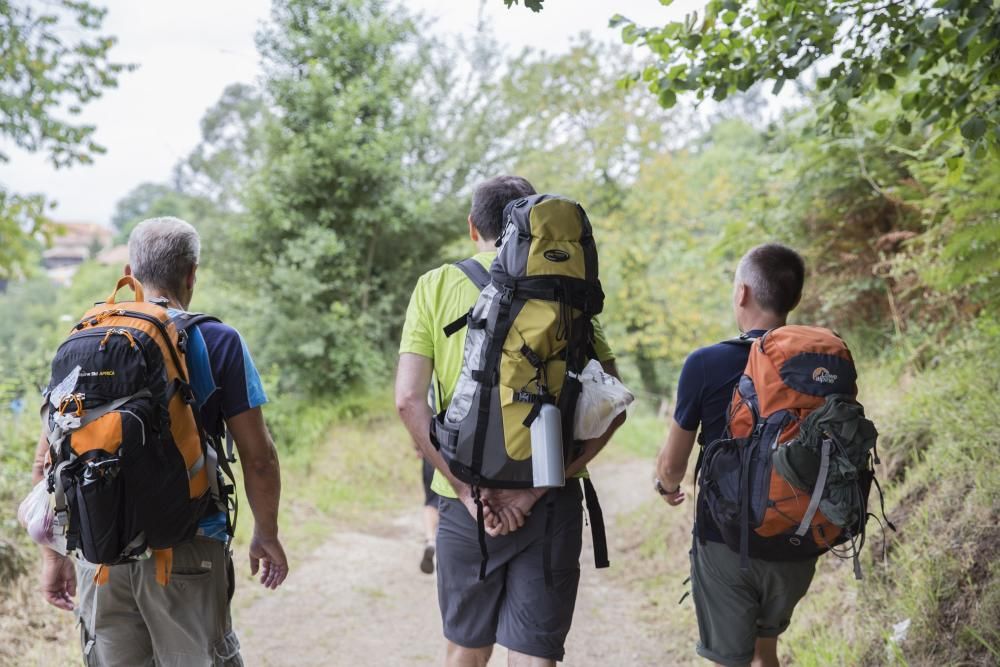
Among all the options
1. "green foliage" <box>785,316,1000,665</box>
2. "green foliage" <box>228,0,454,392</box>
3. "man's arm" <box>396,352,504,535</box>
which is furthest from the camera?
"green foliage" <box>228,0,454,392</box>

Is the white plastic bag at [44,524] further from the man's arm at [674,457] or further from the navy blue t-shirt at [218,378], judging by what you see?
the man's arm at [674,457]

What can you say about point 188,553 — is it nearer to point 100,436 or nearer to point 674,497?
point 100,436

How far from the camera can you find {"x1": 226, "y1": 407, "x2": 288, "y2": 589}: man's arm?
274 centimetres

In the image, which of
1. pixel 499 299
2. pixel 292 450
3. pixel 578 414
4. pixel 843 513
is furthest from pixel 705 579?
pixel 292 450

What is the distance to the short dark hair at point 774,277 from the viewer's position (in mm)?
3031

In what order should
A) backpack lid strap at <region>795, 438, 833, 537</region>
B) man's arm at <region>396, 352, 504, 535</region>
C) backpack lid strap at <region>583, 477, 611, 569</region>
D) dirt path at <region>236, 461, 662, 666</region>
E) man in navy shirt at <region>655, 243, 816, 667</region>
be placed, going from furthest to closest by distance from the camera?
1. dirt path at <region>236, 461, 662, 666</region>
2. man in navy shirt at <region>655, 243, 816, 667</region>
3. backpack lid strap at <region>583, 477, 611, 569</region>
4. man's arm at <region>396, 352, 504, 535</region>
5. backpack lid strap at <region>795, 438, 833, 537</region>

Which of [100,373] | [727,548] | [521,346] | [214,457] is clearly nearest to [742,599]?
[727,548]

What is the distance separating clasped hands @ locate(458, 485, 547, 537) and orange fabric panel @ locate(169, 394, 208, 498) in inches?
32.3

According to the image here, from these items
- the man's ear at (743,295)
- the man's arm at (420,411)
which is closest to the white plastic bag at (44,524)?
the man's arm at (420,411)

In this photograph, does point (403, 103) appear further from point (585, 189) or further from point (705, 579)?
point (705, 579)

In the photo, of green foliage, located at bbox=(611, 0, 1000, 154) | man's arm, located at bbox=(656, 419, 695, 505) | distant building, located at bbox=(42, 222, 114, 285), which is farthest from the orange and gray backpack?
distant building, located at bbox=(42, 222, 114, 285)

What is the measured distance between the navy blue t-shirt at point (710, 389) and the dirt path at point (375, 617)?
2.41 metres

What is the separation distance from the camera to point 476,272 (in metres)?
2.85

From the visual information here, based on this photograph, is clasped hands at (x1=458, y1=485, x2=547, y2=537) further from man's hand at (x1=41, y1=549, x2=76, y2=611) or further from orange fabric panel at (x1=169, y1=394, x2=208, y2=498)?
man's hand at (x1=41, y1=549, x2=76, y2=611)
